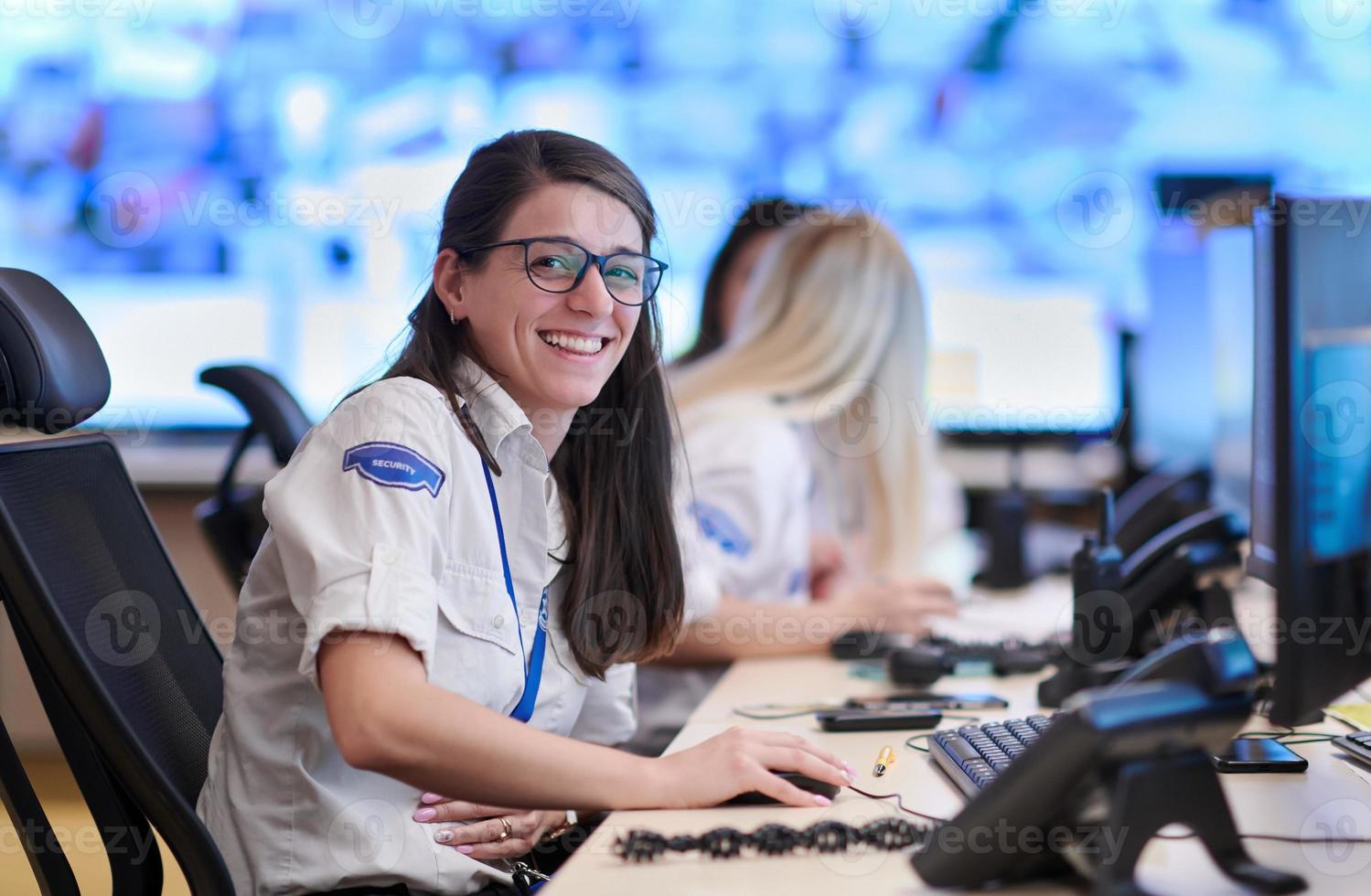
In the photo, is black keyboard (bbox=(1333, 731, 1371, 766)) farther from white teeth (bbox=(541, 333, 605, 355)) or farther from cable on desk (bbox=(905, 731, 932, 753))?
white teeth (bbox=(541, 333, 605, 355))

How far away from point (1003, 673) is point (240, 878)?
1023 mm

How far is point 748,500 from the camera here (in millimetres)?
2109

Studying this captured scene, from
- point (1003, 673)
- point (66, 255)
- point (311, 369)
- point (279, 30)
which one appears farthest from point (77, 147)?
point (1003, 673)

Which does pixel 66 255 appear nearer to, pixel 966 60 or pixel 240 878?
pixel 966 60

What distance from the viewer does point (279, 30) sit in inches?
144

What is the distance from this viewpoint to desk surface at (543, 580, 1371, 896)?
858 millimetres
